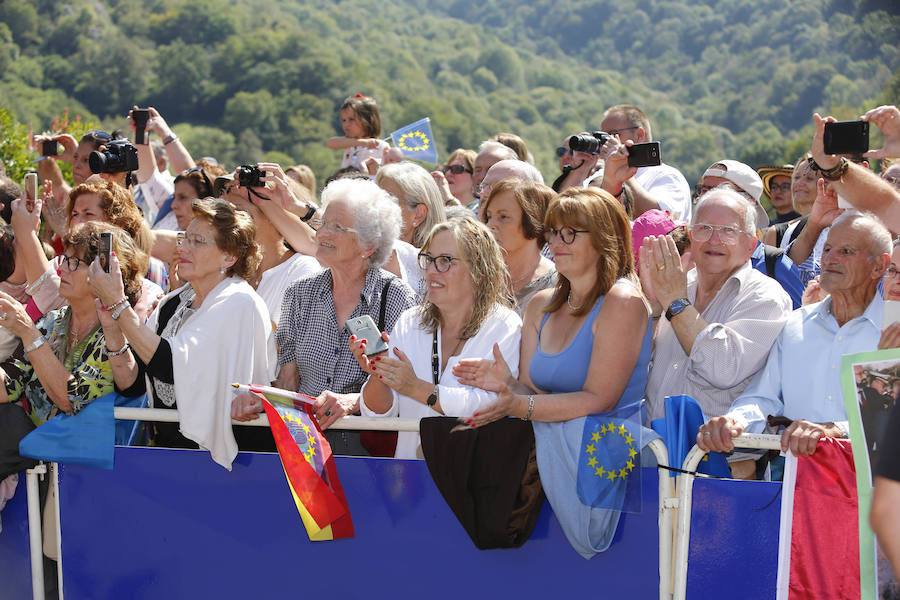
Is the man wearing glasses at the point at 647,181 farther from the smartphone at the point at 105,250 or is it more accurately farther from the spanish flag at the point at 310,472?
the smartphone at the point at 105,250

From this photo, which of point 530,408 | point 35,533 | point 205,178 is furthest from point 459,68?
point 530,408

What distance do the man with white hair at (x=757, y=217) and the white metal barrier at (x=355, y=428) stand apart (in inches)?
53.1

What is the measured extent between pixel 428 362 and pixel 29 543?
1.77 m

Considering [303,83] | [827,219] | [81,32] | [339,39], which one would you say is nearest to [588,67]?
[339,39]

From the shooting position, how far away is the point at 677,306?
3832mm

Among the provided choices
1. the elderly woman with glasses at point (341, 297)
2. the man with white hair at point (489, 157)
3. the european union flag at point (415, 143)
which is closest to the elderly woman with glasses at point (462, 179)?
the european union flag at point (415, 143)

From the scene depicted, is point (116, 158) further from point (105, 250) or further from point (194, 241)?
point (105, 250)

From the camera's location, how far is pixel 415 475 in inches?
144

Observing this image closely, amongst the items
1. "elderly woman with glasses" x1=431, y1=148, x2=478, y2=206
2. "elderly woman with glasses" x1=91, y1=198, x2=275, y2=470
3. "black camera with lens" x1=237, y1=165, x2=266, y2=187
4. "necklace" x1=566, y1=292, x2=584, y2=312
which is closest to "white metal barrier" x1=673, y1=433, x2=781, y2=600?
"necklace" x1=566, y1=292, x2=584, y2=312

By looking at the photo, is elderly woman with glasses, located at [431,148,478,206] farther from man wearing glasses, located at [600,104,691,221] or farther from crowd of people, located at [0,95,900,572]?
crowd of people, located at [0,95,900,572]

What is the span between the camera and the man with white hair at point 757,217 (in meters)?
4.48

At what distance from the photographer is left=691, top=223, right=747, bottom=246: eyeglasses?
4078 millimetres

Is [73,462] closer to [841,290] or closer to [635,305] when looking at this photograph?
[635,305]

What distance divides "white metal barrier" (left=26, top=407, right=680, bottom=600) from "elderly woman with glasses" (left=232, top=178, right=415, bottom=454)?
488 millimetres
